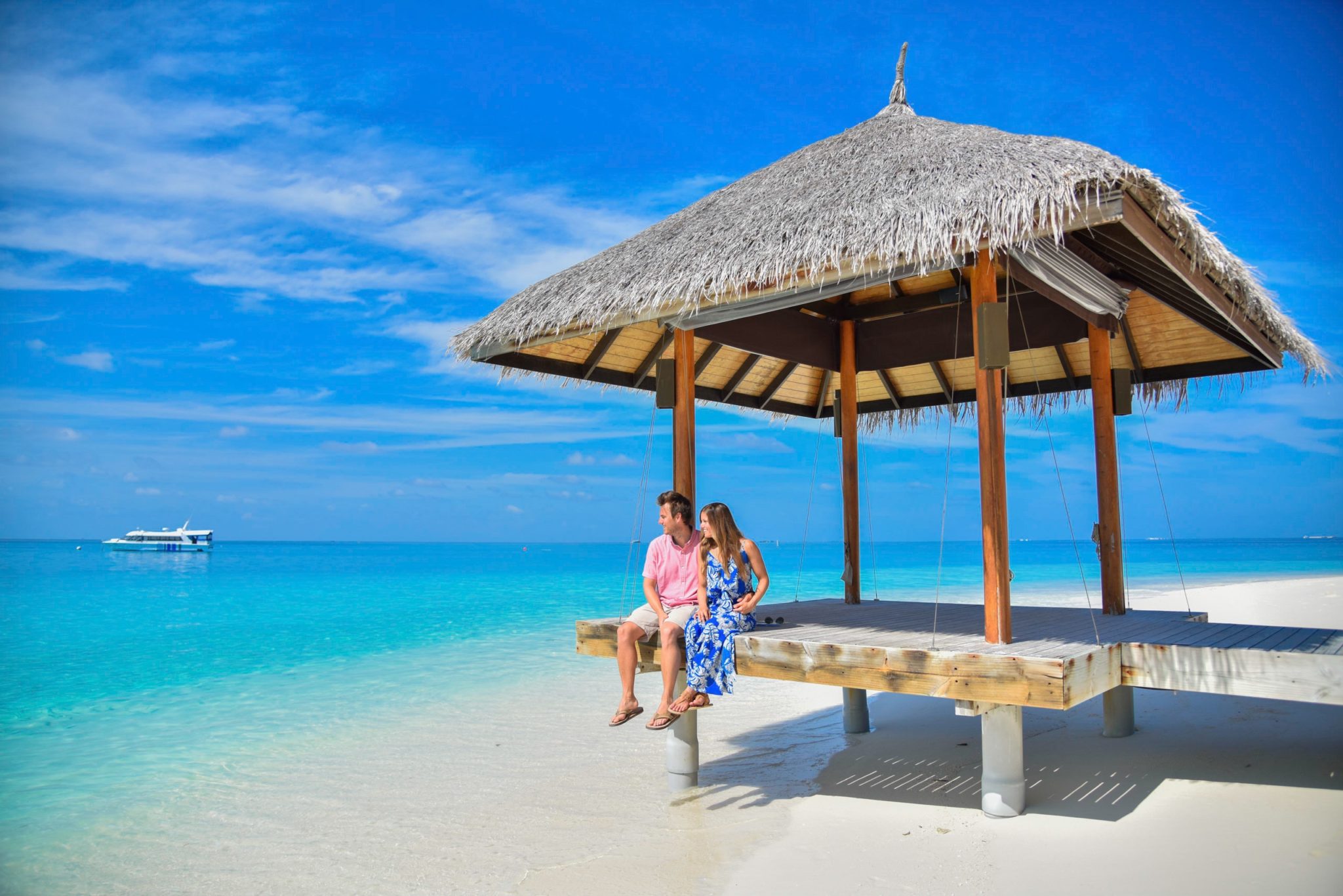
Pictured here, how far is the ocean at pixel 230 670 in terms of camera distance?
5617mm

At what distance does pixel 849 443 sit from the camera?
6246 mm

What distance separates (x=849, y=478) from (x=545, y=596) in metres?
15.9

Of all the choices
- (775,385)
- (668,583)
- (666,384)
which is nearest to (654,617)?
(668,583)

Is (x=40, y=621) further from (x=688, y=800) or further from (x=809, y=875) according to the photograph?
(x=809, y=875)

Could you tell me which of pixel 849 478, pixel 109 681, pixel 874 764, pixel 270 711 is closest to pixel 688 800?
pixel 874 764

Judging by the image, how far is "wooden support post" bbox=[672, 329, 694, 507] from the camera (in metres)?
4.75

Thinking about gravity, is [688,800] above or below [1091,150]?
below

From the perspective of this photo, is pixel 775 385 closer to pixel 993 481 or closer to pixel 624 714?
pixel 993 481

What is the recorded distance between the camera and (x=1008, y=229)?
3350 mm

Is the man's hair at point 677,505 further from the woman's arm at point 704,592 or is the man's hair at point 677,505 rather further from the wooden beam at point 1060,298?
the wooden beam at point 1060,298

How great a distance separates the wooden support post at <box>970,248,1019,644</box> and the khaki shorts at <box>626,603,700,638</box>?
132 centimetres

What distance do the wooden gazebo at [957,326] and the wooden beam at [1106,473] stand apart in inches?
0.6

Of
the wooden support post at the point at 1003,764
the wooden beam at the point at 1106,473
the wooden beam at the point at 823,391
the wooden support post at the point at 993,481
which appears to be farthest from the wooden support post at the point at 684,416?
the wooden beam at the point at 823,391

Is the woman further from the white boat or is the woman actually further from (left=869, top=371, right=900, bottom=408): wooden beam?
the white boat
